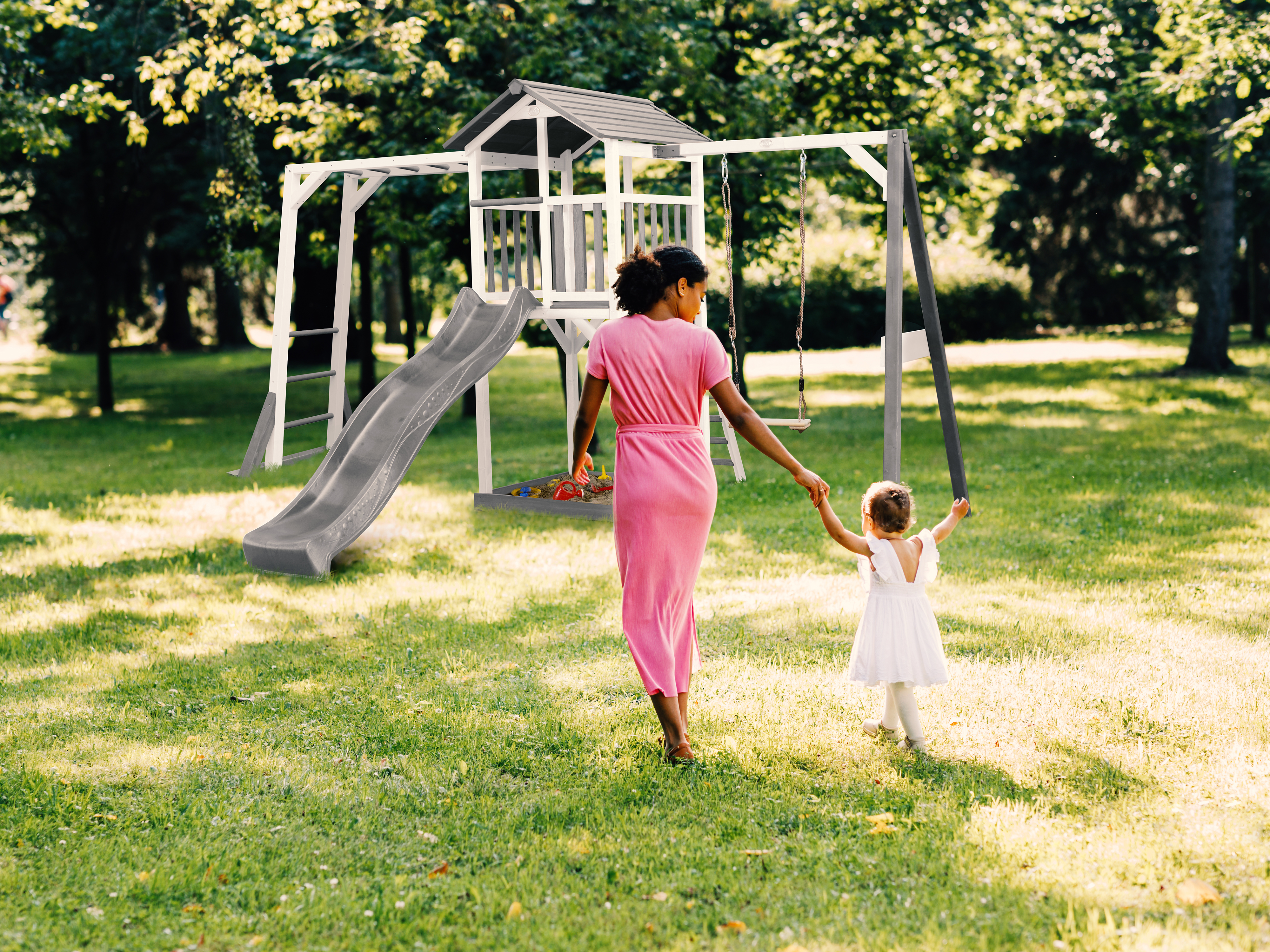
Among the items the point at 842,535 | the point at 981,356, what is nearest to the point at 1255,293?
the point at 981,356

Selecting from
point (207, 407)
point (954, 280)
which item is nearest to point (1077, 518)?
point (207, 407)

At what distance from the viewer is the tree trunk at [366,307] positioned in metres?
16.4

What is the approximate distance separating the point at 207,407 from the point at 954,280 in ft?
65.8

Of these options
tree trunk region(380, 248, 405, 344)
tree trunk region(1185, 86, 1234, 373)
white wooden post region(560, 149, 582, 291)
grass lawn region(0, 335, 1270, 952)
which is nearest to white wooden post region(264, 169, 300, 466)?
grass lawn region(0, 335, 1270, 952)

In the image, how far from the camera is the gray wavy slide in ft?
25.6

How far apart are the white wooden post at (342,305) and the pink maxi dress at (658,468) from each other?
18.4 feet

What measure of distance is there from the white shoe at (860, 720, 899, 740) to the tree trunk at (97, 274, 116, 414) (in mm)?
17489

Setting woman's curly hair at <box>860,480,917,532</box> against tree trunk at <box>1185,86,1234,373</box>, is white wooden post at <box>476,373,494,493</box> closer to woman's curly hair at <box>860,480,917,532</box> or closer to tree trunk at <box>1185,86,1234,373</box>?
woman's curly hair at <box>860,480,917,532</box>

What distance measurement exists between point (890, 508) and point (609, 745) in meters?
1.54

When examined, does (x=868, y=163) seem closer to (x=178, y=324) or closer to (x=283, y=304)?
(x=283, y=304)

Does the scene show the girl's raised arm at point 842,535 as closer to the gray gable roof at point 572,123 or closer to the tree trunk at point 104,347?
the gray gable roof at point 572,123

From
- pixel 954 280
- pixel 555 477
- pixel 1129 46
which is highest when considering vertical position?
pixel 1129 46

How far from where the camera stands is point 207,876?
388 centimetres

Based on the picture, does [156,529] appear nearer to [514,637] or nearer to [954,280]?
[514,637]
